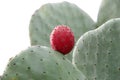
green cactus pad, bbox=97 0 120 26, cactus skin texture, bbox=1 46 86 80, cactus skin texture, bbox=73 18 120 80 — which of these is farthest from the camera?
green cactus pad, bbox=97 0 120 26

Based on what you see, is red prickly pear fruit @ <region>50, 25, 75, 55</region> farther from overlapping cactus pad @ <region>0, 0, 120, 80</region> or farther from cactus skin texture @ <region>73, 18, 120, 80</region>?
cactus skin texture @ <region>73, 18, 120, 80</region>

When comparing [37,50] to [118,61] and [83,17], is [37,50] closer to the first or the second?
[118,61]

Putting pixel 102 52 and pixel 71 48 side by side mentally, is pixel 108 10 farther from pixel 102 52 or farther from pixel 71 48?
pixel 71 48

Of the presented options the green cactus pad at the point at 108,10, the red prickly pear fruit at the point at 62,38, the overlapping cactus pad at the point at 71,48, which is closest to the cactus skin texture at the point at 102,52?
the overlapping cactus pad at the point at 71,48

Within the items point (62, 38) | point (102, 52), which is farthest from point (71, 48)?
point (102, 52)

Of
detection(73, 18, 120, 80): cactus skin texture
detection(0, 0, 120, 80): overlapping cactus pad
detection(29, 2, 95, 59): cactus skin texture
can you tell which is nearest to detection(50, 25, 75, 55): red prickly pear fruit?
detection(0, 0, 120, 80): overlapping cactus pad

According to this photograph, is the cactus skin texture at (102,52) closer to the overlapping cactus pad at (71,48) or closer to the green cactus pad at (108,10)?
the overlapping cactus pad at (71,48)
